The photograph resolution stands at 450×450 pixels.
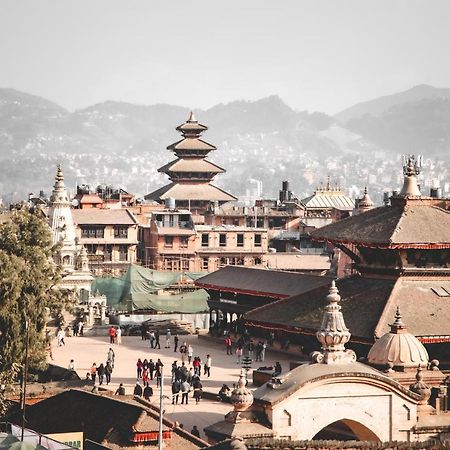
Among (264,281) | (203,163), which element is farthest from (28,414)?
(203,163)

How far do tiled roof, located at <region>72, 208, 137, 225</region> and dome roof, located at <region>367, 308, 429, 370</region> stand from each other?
71.7 meters

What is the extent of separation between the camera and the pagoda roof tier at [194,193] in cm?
A: 13775

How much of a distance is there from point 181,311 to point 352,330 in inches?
1299

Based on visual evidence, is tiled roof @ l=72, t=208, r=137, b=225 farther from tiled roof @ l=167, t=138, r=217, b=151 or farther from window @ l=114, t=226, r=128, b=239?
tiled roof @ l=167, t=138, r=217, b=151

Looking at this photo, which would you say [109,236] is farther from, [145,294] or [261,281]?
[261,281]

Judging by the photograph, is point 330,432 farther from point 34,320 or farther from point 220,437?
point 34,320

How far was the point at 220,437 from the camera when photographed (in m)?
36.6

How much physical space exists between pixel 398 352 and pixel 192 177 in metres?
99.4

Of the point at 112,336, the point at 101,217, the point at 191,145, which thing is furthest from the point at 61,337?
the point at 191,145

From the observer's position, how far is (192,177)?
142m

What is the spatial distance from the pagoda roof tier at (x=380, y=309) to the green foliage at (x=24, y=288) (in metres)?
9.05

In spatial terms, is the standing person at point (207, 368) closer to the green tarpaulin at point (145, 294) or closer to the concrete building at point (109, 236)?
the green tarpaulin at point (145, 294)

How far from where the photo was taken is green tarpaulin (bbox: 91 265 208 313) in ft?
303

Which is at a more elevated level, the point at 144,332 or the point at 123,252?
the point at 123,252
